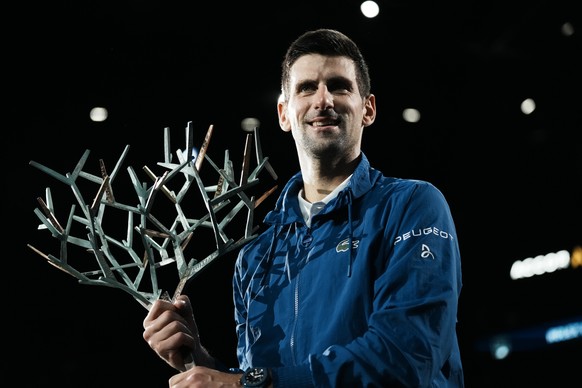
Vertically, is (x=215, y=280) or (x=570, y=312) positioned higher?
(x=215, y=280)

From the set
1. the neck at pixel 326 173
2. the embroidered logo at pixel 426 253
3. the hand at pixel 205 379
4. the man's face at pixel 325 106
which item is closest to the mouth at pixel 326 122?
the man's face at pixel 325 106

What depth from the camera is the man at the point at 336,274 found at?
149 cm

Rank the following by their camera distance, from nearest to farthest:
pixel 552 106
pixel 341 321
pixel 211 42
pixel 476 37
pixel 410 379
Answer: pixel 410 379
pixel 341 321
pixel 211 42
pixel 476 37
pixel 552 106

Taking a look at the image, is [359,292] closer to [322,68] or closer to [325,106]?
[325,106]

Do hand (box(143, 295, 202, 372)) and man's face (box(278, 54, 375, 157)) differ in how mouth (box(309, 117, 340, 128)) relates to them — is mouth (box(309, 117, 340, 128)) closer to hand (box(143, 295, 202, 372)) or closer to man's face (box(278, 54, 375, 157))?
man's face (box(278, 54, 375, 157))

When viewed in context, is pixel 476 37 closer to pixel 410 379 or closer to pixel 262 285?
pixel 262 285

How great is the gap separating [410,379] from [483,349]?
30.8ft

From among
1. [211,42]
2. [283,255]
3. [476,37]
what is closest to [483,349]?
[476,37]

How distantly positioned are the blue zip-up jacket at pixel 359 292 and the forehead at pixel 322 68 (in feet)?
0.84

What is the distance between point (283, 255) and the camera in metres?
1.96

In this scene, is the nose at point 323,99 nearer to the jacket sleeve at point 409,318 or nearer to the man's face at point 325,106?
the man's face at point 325,106

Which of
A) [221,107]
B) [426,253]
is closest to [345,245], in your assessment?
[426,253]

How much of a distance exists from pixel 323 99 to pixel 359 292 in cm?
57

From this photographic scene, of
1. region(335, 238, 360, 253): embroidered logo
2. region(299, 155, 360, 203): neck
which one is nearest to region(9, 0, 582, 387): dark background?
region(299, 155, 360, 203): neck
